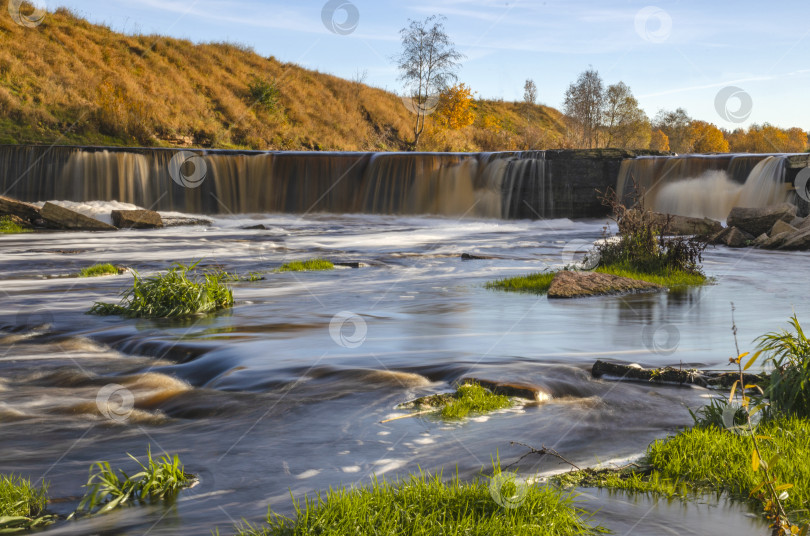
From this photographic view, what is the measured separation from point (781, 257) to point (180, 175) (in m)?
25.5

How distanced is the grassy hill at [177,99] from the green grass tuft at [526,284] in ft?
121

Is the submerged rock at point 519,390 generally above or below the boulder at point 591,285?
below

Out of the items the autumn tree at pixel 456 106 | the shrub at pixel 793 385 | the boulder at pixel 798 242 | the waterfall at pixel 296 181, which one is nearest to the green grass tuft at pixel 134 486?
the shrub at pixel 793 385

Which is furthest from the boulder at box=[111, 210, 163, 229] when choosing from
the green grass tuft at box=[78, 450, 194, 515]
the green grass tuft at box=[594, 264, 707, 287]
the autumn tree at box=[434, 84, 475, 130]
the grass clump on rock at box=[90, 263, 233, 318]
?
the autumn tree at box=[434, 84, 475, 130]

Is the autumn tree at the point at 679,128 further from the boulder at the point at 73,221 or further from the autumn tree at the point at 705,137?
the boulder at the point at 73,221

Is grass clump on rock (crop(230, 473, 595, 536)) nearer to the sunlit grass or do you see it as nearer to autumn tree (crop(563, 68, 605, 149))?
the sunlit grass

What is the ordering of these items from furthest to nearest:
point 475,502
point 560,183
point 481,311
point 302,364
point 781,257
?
point 560,183, point 781,257, point 481,311, point 302,364, point 475,502

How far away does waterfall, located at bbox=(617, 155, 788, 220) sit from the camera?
28234mm

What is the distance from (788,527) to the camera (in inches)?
132

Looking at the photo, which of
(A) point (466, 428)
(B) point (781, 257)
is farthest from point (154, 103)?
(A) point (466, 428)

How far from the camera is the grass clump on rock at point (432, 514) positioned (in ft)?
11.5

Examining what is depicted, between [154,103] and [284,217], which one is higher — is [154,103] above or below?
above

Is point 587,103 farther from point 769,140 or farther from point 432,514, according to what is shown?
point 432,514

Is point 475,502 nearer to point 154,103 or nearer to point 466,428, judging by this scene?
point 466,428
